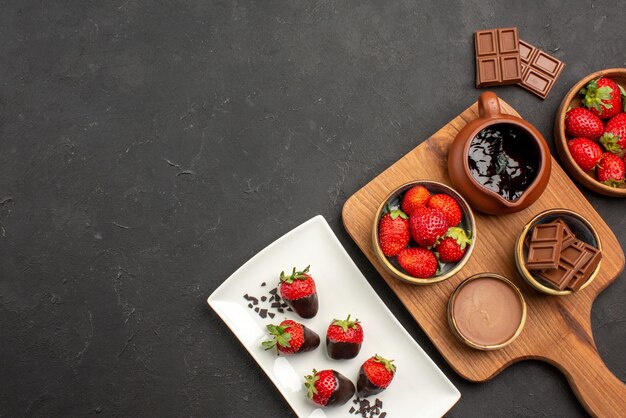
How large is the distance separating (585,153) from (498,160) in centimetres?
37

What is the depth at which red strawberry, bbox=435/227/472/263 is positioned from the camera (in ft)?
6.34

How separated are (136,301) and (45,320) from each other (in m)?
0.34

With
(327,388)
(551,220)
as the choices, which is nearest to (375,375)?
(327,388)

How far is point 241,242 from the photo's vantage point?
2195 mm

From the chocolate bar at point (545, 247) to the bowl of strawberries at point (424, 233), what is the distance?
0.68 feet

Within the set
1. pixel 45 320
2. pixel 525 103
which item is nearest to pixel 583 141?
pixel 525 103

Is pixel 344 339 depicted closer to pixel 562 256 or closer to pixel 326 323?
pixel 326 323

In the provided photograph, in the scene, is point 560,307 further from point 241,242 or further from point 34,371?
point 34,371

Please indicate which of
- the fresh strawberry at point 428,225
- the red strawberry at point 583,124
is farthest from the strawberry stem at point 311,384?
the red strawberry at point 583,124

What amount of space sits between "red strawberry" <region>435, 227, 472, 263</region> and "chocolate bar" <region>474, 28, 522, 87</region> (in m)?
0.64

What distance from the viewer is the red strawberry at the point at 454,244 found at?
6.34ft

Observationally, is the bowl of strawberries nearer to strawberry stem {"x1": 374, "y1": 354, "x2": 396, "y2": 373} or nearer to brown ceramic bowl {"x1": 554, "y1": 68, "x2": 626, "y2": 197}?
strawberry stem {"x1": 374, "y1": 354, "x2": 396, "y2": 373}

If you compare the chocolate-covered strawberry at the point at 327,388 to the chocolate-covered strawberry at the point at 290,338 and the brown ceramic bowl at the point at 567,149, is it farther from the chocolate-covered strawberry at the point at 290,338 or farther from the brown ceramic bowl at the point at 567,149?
the brown ceramic bowl at the point at 567,149

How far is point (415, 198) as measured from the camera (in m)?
1.97
